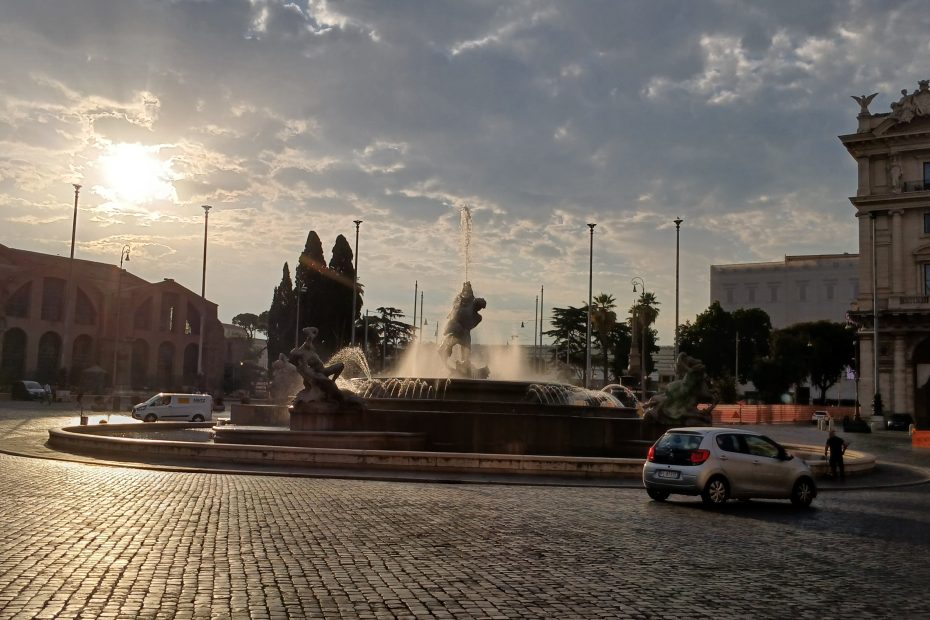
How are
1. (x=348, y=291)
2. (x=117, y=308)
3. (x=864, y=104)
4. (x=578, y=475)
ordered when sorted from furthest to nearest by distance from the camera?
(x=117, y=308) → (x=348, y=291) → (x=864, y=104) → (x=578, y=475)

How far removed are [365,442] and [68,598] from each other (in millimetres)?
14912

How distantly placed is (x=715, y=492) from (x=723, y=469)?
393mm

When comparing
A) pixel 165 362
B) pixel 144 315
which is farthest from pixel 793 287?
pixel 144 315

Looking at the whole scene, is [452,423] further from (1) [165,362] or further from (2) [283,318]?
(1) [165,362]

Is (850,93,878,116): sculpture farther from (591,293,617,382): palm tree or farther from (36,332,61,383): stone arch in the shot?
(36,332,61,383): stone arch

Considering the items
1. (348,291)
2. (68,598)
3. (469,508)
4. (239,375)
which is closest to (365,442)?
(469,508)

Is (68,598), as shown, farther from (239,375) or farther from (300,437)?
(239,375)

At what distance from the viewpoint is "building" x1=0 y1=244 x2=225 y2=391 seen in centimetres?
8262

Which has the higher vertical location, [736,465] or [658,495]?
[736,465]

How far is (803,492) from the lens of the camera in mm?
14922

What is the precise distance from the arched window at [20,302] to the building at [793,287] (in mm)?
83652

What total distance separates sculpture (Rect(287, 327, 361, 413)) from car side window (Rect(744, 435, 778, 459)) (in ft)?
35.7

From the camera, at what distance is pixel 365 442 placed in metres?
21.3

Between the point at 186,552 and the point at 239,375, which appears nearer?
the point at 186,552
